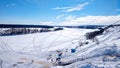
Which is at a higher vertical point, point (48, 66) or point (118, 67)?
point (118, 67)

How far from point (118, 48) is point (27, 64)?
12.8 meters

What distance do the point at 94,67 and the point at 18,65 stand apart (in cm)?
1218

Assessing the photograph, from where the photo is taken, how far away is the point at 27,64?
22859mm

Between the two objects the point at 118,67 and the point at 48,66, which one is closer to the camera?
the point at 118,67

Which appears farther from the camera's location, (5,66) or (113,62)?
(5,66)

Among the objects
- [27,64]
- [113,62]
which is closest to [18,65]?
[27,64]

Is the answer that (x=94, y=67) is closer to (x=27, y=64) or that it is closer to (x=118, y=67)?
(x=118, y=67)

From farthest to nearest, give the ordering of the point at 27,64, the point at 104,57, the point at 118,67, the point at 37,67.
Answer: the point at 27,64, the point at 37,67, the point at 104,57, the point at 118,67

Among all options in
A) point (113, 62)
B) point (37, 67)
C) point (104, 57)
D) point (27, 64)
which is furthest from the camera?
point (27, 64)

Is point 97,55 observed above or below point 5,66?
above

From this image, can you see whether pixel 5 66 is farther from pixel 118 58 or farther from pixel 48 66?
pixel 118 58

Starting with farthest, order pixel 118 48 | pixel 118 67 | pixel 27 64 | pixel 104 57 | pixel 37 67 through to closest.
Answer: pixel 27 64 → pixel 37 67 → pixel 118 48 → pixel 104 57 → pixel 118 67

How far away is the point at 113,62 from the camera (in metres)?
16.2

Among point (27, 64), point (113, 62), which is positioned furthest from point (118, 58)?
point (27, 64)
